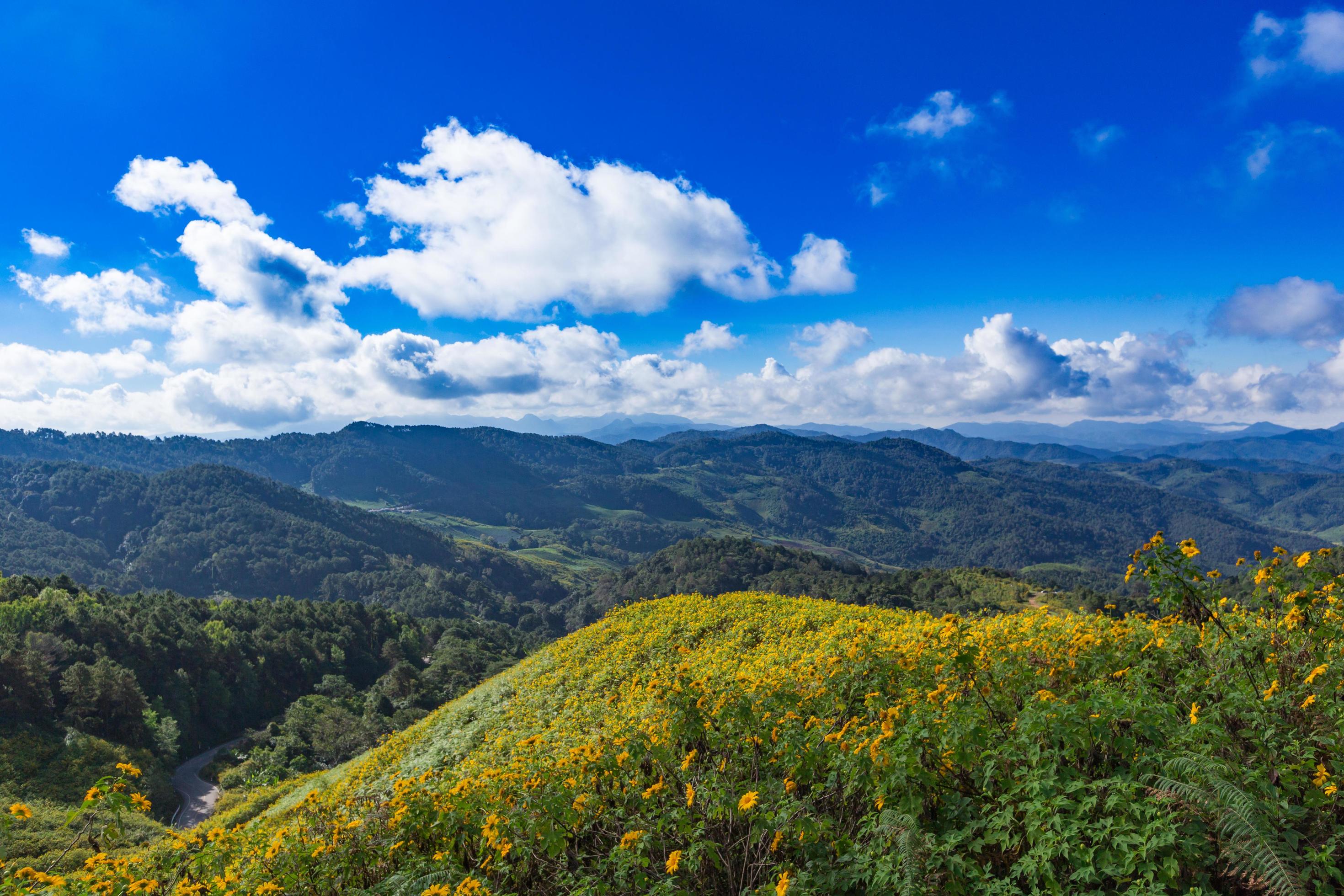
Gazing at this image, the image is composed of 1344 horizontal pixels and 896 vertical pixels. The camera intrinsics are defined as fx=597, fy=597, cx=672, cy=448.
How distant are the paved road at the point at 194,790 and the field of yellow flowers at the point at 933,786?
42.0 m

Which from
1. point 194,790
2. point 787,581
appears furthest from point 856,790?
point 787,581

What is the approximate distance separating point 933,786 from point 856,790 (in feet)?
1.86

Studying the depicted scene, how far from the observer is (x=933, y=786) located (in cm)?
417

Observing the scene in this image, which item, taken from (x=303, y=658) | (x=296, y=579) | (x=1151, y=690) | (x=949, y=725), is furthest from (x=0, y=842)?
(x=296, y=579)

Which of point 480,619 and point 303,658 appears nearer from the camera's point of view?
point 303,658

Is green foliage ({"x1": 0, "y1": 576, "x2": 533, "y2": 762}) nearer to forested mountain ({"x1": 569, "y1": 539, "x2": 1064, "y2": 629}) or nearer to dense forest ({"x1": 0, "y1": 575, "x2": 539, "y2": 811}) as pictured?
dense forest ({"x1": 0, "y1": 575, "x2": 539, "y2": 811})

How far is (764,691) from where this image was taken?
21.7 ft

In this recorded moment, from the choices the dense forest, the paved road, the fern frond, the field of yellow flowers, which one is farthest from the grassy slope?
the dense forest

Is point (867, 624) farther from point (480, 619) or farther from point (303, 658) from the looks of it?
point (480, 619)

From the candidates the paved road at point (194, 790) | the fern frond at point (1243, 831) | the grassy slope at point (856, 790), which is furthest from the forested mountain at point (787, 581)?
the paved road at point (194, 790)

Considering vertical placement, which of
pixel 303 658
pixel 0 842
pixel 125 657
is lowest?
pixel 303 658

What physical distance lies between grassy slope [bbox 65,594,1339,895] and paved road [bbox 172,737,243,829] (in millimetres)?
41998

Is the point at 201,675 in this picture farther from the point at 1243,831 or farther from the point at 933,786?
the point at 1243,831

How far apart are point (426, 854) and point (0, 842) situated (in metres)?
4.40
